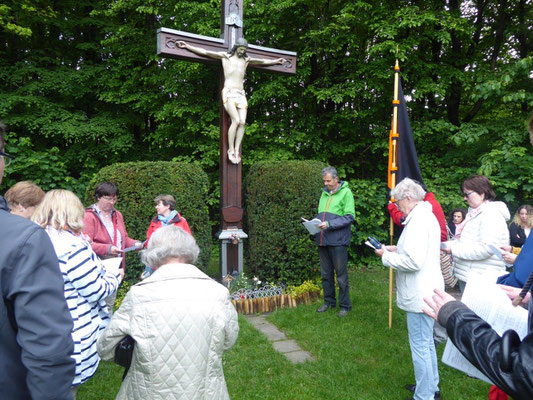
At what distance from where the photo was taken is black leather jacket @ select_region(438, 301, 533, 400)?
3.96 ft

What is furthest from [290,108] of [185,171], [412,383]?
[412,383]

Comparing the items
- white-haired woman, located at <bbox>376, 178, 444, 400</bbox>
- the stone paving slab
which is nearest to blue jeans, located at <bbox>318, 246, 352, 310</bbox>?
the stone paving slab

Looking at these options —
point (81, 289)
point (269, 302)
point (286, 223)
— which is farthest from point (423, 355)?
point (286, 223)

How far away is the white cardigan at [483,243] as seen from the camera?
3316mm

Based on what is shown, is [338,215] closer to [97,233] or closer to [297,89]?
[97,233]

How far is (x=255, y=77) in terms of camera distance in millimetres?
10359

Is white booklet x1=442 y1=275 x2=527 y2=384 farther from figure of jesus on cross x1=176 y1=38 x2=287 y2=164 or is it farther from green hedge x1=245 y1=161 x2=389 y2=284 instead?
figure of jesus on cross x1=176 y1=38 x2=287 y2=164

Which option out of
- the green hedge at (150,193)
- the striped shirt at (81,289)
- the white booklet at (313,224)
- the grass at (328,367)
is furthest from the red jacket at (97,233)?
the white booklet at (313,224)

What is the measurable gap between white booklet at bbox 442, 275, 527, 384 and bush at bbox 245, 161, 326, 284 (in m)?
4.27

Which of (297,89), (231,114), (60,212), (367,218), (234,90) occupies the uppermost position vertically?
(297,89)

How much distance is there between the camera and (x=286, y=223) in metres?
Answer: 6.18

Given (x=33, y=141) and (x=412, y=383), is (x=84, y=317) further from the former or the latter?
(x=33, y=141)

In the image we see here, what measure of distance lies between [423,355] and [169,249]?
2119 millimetres

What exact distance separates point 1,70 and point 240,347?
996cm
